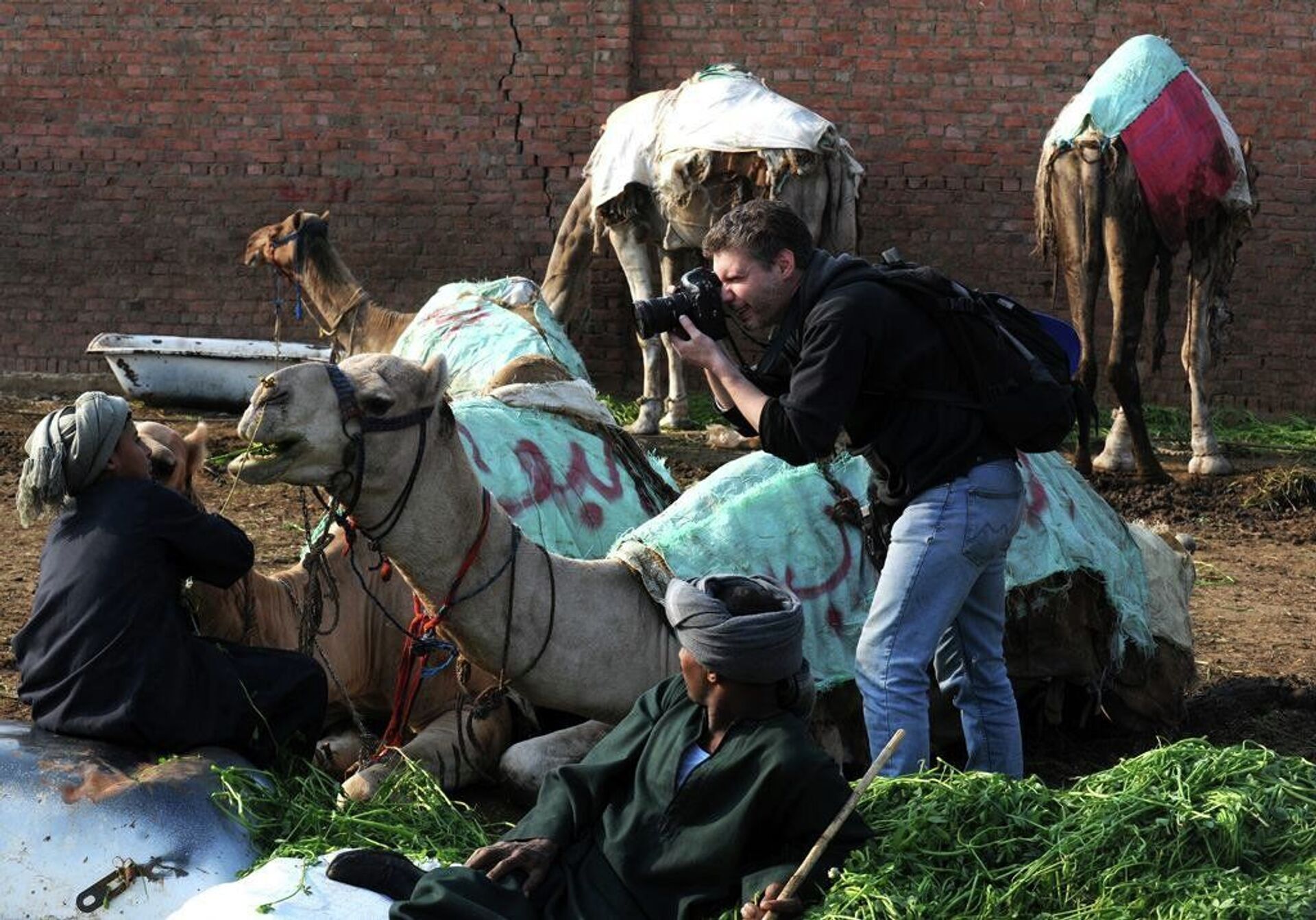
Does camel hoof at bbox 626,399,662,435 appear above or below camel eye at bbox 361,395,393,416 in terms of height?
below

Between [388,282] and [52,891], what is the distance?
35.7ft

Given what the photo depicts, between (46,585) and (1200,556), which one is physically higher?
(46,585)

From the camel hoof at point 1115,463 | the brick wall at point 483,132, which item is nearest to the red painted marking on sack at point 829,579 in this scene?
the camel hoof at point 1115,463

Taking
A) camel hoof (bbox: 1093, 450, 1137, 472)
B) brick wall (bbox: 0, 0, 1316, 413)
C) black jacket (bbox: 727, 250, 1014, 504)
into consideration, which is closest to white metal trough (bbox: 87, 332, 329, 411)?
brick wall (bbox: 0, 0, 1316, 413)

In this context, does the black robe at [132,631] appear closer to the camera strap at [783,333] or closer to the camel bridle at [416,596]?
the camel bridle at [416,596]

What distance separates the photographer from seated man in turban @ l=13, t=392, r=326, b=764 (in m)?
5.22

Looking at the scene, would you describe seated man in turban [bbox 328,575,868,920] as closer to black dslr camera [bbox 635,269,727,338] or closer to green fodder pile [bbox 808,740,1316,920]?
green fodder pile [bbox 808,740,1316,920]

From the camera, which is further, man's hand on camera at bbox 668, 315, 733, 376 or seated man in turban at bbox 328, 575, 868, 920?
man's hand on camera at bbox 668, 315, 733, 376

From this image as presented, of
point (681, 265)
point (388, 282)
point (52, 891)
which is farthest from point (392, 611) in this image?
point (388, 282)

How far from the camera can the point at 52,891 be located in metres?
4.78

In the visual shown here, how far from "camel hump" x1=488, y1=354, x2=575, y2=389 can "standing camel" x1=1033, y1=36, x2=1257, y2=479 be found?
4474mm

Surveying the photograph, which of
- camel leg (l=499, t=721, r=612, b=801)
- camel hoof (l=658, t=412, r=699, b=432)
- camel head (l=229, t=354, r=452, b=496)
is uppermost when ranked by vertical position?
camel head (l=229, t=354, r=452, b=496)

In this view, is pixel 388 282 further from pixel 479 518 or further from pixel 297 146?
pixel 479 518

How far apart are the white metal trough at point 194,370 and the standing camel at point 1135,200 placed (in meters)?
5.26
